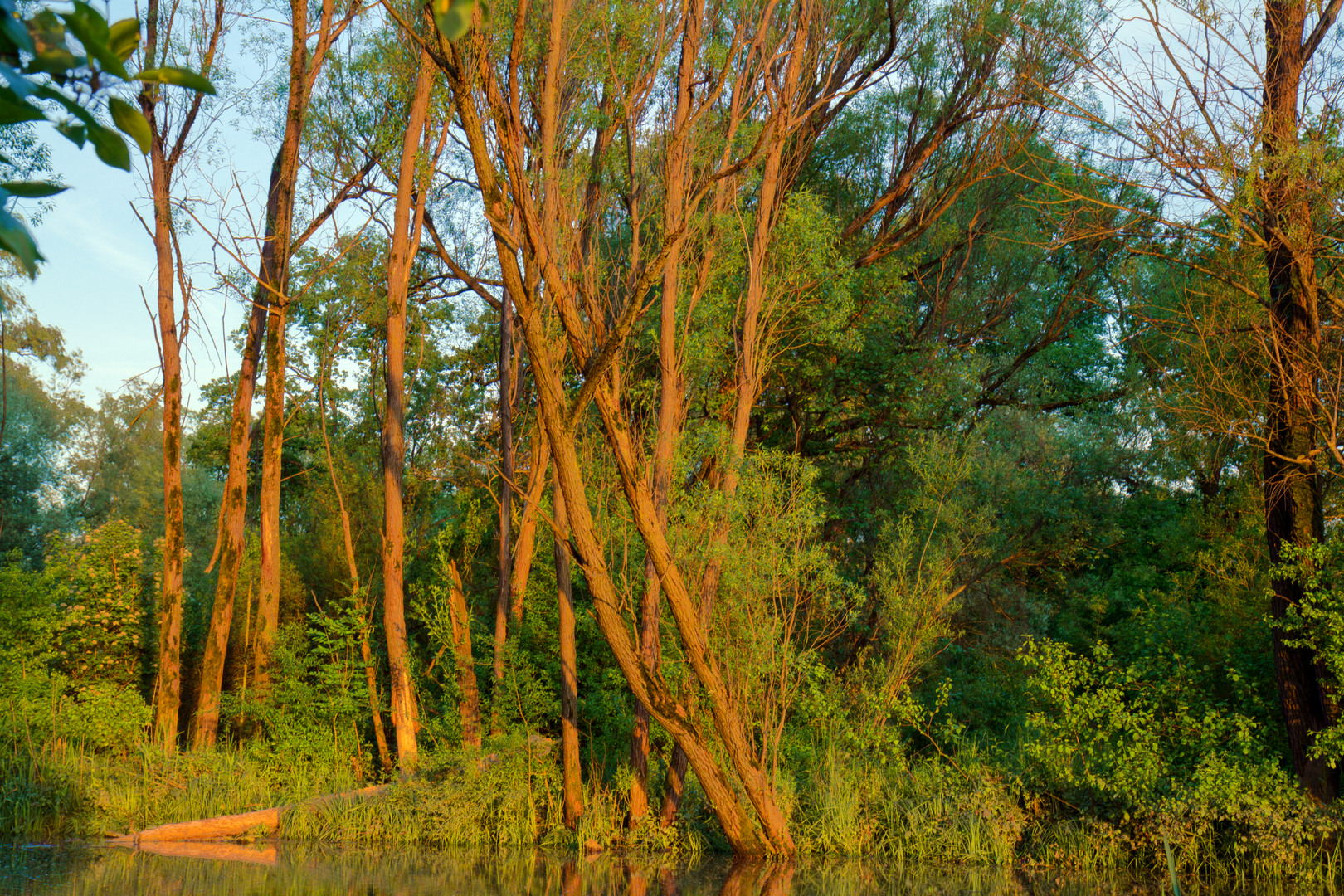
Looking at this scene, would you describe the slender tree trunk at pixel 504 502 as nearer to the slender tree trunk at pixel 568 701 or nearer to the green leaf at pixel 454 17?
the slender tree trunk at pixel 568 701

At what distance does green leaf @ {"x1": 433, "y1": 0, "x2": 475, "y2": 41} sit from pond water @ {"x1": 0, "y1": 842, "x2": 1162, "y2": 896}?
7364mm

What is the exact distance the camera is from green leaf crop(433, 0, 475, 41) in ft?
3.14

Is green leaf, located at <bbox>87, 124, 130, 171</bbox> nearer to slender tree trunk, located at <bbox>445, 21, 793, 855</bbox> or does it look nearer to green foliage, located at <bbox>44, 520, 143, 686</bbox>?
slender tree trunk, located at <bbox>445, 21, 793, 855</bbox>

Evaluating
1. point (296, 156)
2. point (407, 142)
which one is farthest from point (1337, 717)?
point (296, 156)

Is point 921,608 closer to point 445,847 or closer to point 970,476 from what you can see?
point 970,476

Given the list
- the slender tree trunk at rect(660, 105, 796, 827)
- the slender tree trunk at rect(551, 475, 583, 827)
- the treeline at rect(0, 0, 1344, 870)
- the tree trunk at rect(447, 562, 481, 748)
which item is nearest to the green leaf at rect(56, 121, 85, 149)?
the treeline at rect(0, 0, 1344, 870)

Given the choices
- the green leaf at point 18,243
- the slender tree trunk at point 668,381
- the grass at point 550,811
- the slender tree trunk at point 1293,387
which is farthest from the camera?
the slender tree trunk at point 668,381

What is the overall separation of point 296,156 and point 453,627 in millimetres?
6942

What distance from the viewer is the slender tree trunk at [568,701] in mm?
10148

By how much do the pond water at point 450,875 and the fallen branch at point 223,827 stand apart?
271 mm

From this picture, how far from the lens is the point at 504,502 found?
45.0 ft

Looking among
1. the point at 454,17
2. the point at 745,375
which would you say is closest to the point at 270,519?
the point at 745,375

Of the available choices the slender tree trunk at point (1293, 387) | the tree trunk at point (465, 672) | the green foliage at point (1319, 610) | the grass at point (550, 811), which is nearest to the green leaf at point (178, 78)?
the slender tree trunk at point (1293, 387)

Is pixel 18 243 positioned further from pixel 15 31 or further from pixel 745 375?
pixel 745 375
